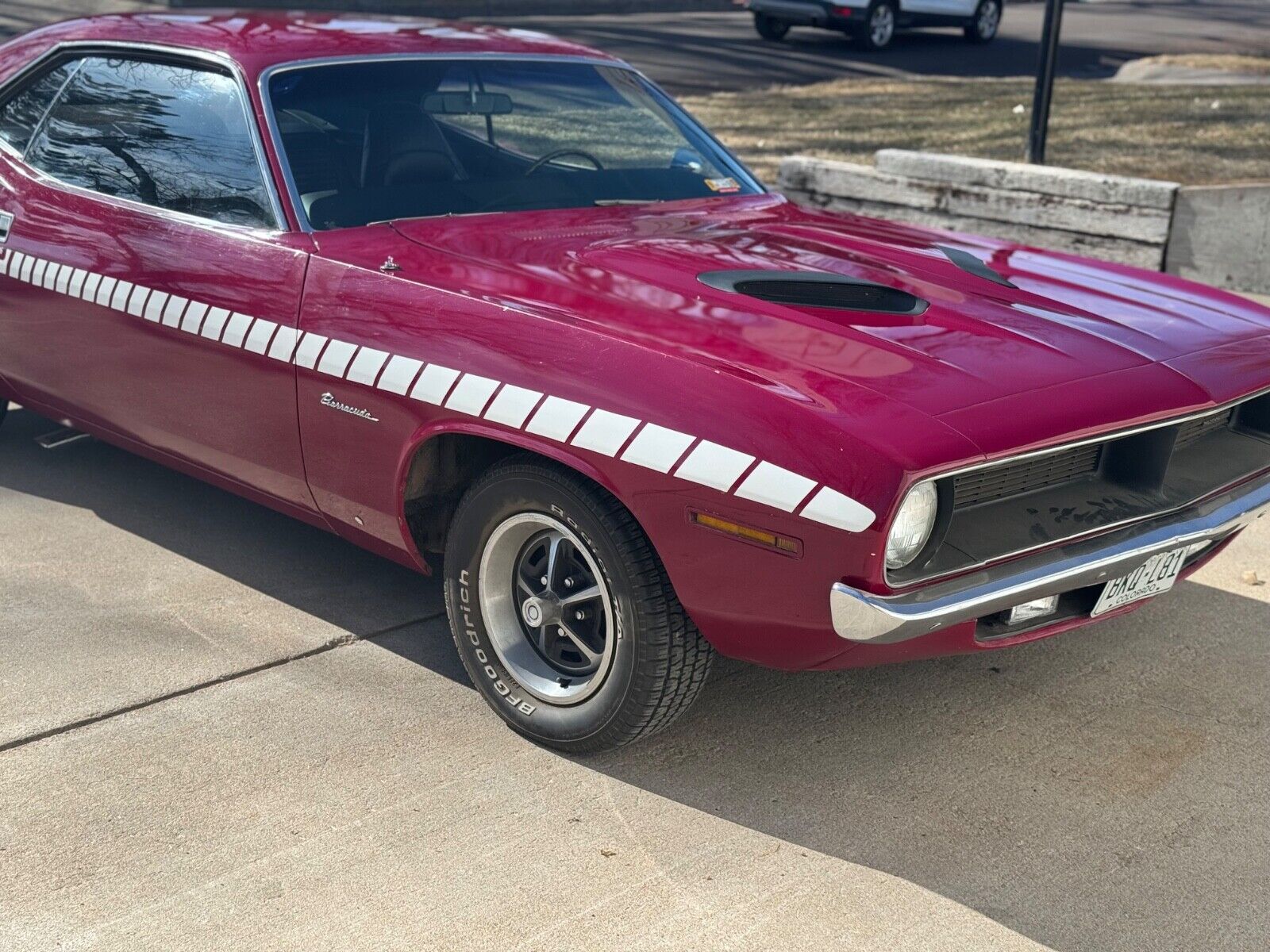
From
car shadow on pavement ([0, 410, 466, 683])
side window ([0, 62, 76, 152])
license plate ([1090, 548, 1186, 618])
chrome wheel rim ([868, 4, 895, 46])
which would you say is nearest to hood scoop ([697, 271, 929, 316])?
license plate ([1090, 548, 1186, 618])

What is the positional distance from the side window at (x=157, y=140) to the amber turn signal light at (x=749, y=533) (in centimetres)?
157

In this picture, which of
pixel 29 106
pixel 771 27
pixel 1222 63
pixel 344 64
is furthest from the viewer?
pixel 771 27

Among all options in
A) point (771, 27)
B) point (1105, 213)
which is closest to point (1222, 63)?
point (771, 27)

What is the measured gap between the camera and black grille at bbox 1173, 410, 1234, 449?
345 centimetres

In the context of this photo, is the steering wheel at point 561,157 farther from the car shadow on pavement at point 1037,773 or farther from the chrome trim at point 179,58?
the car shadow on pavement at point 1037,773

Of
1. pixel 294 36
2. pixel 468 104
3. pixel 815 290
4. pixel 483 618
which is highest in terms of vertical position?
pixel 294 36

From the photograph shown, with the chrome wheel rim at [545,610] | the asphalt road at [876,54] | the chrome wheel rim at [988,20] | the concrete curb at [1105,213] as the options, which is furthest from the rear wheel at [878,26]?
the chrome wheel rim at [545,610]

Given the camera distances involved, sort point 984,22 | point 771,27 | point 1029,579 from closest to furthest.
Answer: point 1029,579 → point 771,27 → point 984,22

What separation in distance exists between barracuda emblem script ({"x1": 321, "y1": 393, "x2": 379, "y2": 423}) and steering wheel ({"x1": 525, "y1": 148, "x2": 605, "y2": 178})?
1047 millimetres

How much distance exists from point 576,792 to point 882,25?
18576mm

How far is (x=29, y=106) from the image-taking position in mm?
4688

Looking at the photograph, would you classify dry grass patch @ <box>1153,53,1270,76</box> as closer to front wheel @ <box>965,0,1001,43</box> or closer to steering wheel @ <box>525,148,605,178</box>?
front wheel @ <box>965,0,1001,43</box>

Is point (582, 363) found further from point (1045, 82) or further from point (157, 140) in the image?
point (1045, 82)

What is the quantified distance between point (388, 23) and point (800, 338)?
2235 mm
